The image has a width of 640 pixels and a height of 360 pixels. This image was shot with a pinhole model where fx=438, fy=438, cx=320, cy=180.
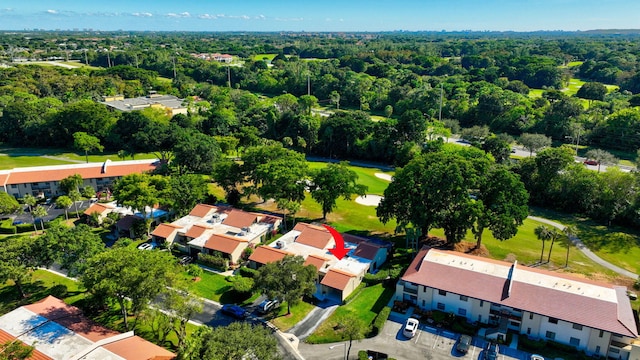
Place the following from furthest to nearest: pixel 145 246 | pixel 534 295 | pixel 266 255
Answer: pixel 145 246, pixel 266 255, pixel 534 295

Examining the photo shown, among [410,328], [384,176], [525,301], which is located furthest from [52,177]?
[525,301]

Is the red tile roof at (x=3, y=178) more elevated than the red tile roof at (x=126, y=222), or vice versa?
the red tile roof at (x=3, y=178)

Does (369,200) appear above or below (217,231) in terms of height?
below

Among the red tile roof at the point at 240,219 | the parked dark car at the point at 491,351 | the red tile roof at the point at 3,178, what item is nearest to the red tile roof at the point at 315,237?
the red tile roof at the point at 240,219

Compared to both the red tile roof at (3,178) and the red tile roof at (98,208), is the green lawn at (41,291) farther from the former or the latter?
the red tile roof at (3,178)

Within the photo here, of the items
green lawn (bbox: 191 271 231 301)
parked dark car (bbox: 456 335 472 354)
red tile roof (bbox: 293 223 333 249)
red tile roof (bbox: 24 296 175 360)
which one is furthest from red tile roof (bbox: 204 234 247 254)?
parked dark car (bbox: 456 335 472 354)

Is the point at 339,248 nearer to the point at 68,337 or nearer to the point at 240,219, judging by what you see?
the point at 240,219
